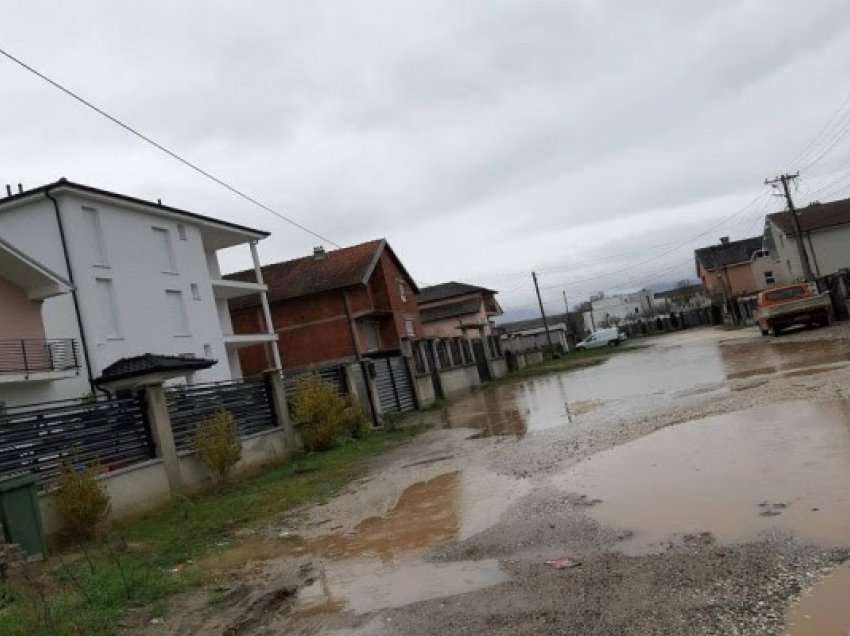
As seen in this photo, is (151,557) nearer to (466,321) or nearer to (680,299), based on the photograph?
(466,321)

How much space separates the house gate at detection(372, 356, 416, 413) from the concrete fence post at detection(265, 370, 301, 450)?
248 inches

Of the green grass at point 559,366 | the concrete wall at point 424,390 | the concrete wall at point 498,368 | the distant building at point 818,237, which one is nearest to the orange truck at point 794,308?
Answer: the green grass at point 559,366

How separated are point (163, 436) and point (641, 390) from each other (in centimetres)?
1138

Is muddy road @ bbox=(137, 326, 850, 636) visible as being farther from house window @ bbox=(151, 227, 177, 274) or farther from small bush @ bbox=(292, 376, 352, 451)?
house window @ bbox=(151, 227, 177, 274)

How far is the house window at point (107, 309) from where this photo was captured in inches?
1095

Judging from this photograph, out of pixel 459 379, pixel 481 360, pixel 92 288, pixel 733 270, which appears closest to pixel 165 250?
pixel 92 288

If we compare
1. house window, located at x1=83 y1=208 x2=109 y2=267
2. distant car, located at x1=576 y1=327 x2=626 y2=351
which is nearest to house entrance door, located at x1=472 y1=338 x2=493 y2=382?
house window, located at x1=83 y1=208 x2=109 y2=267

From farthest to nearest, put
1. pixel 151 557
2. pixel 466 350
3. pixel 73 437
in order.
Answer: pixel 466 350 < pixel 73 437 < pixel 151 557

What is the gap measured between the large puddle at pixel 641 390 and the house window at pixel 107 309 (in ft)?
40.2

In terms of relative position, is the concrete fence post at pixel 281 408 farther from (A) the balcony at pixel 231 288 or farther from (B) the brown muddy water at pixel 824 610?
(A) the balcony at pixel 231 288

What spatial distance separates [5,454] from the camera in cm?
1072

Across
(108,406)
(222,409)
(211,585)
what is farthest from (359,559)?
(222,409)

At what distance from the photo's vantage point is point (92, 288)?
90.7 feet

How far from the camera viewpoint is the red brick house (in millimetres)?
43000
